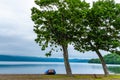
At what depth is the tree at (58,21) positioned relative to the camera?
197 feet

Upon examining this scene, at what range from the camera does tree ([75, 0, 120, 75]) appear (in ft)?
206

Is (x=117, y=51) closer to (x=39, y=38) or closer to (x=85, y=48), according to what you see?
(x=85, y=48)

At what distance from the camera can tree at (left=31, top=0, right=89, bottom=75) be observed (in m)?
60.0

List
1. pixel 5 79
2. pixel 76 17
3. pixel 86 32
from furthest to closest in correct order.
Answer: pixel 86 32
pixel 76 17
pixel 5 79

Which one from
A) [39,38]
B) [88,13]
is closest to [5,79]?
[39,38]

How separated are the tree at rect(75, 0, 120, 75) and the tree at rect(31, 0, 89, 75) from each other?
253 centimetres

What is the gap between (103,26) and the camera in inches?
2518

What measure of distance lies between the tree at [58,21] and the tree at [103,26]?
253cm

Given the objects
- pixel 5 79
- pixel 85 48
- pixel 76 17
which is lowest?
pixel 5 79

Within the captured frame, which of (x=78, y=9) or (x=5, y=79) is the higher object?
(x=78, y=9)

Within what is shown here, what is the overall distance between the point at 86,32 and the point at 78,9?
5640 millimetres

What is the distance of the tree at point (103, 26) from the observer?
6272 centimetres

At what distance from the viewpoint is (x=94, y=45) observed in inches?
2623

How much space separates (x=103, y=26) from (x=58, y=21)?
30.0 feet
